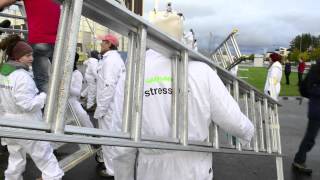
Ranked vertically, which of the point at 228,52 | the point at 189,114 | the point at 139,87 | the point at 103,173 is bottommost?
the point at 103,173

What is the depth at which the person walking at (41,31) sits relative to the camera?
165 inches

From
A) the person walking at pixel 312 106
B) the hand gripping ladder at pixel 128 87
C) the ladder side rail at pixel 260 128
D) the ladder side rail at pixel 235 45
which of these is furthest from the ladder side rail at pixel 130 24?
the ladder side rail at pixel 235 45

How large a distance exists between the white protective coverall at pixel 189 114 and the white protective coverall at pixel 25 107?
64.6 inches

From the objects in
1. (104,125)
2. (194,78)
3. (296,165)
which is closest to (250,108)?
(194,78)

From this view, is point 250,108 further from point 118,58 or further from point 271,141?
point 118,58

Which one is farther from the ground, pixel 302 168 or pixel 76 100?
pixel 76 100

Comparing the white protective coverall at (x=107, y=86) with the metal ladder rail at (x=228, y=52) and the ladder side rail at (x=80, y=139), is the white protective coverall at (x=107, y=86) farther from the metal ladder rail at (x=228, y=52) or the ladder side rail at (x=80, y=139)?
the ladder side rail at (x=80, y=139)

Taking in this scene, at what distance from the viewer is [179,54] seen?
9.13 feet

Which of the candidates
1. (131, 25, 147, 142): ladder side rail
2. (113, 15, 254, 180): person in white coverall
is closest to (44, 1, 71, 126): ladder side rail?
(131, 25, 147, 142): ladder side rail

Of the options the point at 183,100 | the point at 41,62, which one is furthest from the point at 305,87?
the point at 183,100

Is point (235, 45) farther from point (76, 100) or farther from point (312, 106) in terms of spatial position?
point (76, 100)

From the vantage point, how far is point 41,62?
174 inches

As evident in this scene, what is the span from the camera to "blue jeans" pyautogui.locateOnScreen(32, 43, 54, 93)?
435 centimetres

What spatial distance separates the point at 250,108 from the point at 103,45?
2665mm
